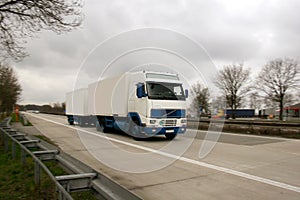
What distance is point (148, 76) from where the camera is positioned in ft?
42.8

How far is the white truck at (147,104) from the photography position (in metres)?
12.4

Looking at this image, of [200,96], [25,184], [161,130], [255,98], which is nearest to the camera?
[25,184]

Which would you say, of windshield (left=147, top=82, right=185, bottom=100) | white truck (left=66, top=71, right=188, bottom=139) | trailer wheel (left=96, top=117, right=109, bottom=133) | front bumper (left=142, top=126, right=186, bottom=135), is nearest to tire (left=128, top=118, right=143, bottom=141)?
white truck (left=66, top=71, right=188, bottom=139)

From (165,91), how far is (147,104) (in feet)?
4.10

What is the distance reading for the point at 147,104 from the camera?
40.2 ft

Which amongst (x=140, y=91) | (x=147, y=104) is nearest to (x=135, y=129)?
(x=147, y=104)

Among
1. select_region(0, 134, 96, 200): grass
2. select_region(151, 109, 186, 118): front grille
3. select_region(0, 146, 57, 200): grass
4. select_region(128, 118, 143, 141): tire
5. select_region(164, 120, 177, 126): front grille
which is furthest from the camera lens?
select_region(128, 118, 143, 141): tire

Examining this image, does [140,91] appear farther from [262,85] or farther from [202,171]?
[262,85]

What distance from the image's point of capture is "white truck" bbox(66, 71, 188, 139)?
12.4 m

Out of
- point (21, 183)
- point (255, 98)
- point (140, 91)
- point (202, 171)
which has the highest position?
point (255, 98)

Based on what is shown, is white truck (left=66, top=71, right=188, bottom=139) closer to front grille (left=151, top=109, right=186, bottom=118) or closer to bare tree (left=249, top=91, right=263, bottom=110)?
front grille (left=151, top=109, right=186, bottom=118)

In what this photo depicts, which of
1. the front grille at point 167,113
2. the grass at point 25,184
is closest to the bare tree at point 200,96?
the front grille at point 167,113

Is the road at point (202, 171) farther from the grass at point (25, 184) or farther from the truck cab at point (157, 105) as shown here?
the truck cab at point (157, 105)

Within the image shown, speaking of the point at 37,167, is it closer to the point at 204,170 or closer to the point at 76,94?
the point at 204,170
